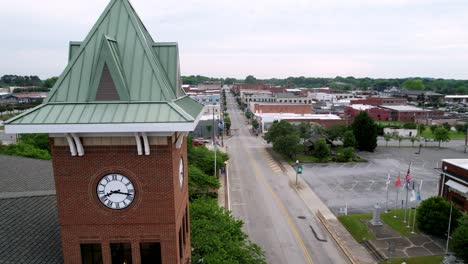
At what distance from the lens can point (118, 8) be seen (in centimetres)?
1227

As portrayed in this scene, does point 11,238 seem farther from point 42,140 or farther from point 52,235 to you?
point 42,140

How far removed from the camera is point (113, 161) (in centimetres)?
1069

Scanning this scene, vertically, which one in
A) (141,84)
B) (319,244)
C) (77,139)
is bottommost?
(319,244)

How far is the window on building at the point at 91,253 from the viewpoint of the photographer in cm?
1119

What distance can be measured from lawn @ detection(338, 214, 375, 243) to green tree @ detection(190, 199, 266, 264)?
13461 millimetres

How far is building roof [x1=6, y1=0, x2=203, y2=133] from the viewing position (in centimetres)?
984

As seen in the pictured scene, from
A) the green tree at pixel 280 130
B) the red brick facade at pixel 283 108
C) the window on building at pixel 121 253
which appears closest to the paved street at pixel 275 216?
the green tree at pixel 280 130

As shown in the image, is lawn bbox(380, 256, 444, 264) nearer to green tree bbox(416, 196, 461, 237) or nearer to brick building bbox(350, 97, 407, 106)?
green tree bbox(416, 196, 461, 237)

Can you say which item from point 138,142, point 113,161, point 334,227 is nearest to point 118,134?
point 138,142

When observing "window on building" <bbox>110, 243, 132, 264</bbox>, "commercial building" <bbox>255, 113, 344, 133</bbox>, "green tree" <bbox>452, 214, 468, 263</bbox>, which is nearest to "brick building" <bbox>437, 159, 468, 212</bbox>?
"green tree" <bbox>452, 214, 468, 263</bbox>

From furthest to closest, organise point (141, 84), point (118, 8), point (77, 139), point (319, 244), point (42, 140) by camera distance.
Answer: point (42, 140) < point (319, 244) < point (118, 8) < point (141, 84) < point (77, 139)

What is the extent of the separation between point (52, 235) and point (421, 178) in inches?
1948

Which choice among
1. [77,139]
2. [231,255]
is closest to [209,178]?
[231,255]

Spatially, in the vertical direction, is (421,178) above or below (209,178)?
below
